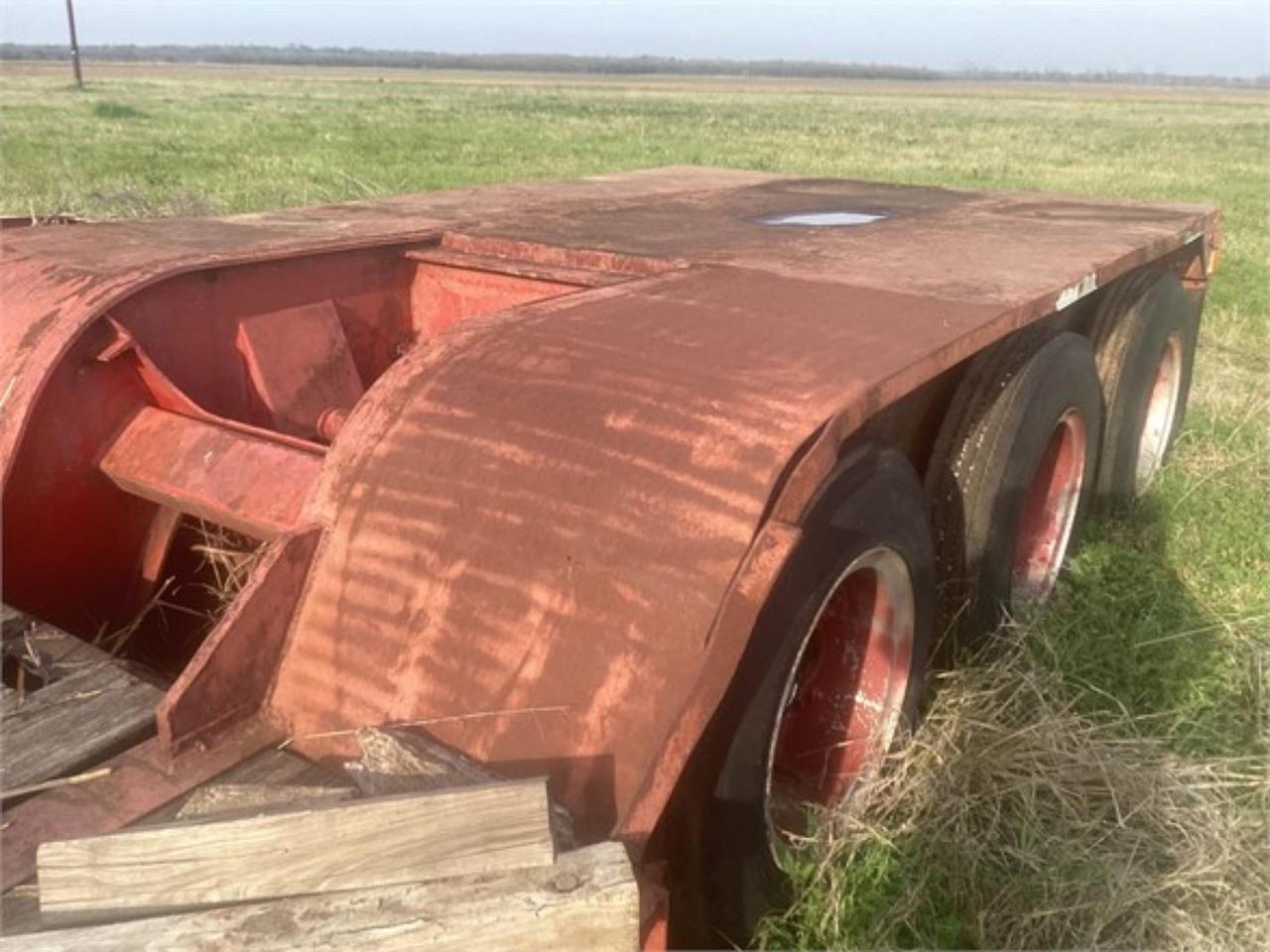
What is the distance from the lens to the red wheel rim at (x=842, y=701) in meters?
2.47

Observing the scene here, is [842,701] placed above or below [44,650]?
below

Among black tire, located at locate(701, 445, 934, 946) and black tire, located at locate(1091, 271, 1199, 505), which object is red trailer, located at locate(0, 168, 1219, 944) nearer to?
black tire, located at locate(701, 445, 934, 946)

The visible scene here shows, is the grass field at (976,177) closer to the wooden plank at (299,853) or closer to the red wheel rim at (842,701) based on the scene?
the red wheel rim at (842,701)

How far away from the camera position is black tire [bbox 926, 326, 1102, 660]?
2.87 m

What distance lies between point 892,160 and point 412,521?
2221 cm

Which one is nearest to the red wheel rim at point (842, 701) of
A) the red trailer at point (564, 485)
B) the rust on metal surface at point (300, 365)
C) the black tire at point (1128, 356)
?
the red trailer at point (564, 485)

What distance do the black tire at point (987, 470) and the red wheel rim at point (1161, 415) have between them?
83.6 inches

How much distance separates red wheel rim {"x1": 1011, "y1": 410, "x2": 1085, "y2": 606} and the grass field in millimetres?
99

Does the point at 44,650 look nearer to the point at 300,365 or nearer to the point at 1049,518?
the point at 300,365

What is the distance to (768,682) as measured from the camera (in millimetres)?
1827

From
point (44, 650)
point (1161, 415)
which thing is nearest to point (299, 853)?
point (44, 650)

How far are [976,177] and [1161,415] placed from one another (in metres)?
15.1

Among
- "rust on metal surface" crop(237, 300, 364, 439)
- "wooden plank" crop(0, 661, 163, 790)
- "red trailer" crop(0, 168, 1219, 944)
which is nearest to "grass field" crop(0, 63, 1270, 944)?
"red trailer" crop(0, 168, 1219, 944)

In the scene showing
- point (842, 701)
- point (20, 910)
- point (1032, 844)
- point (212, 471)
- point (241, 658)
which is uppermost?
point (212, 471)
